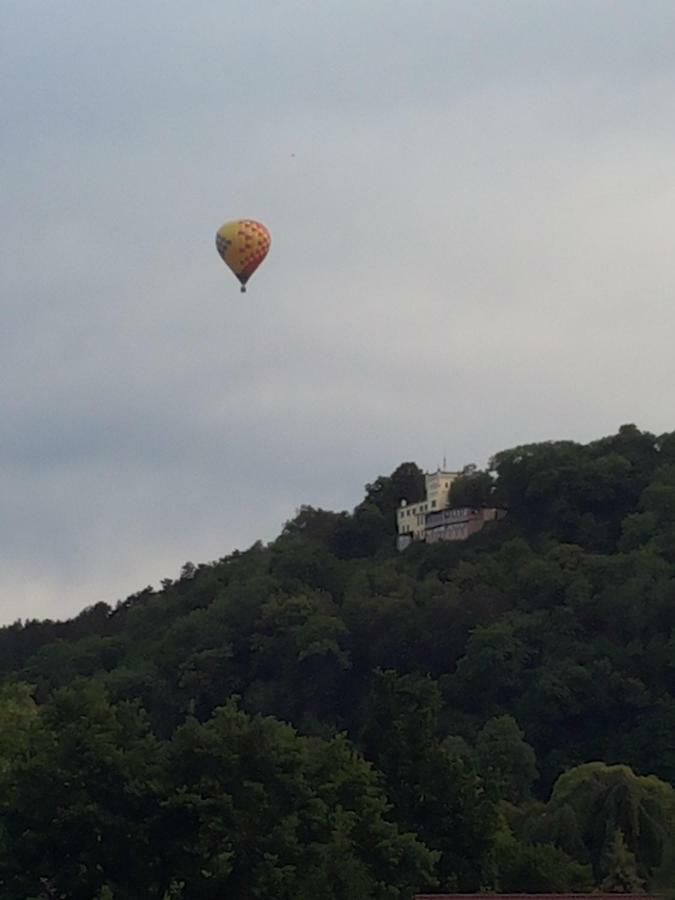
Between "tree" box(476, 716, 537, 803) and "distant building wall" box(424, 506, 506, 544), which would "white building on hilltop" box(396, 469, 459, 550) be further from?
"tree" box(476, 716, 537, 803)

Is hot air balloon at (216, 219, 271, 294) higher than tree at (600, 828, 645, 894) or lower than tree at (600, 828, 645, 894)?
higher

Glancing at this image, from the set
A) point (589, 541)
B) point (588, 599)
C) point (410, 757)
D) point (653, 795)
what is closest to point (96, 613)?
point (589, 541)

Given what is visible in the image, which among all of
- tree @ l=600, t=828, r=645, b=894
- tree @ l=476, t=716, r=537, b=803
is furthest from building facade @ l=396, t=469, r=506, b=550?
tree @ l=600, t=828, r=645, b=894

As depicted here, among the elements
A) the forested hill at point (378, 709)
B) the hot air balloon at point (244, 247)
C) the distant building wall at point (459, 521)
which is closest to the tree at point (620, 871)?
the forested hill at point (378, 709)

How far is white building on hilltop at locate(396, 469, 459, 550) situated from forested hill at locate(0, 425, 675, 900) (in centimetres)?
111

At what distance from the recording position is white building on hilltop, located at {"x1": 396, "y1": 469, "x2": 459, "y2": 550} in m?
143

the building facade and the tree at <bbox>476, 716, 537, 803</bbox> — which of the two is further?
the building facade

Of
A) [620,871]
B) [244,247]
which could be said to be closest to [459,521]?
[244,247]

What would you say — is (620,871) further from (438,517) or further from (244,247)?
(438,517)

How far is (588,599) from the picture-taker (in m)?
114

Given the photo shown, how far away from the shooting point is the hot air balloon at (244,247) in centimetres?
7569

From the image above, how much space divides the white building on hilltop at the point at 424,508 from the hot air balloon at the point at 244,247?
6757cm

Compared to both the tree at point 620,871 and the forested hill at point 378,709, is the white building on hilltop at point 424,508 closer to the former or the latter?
the forested hill at point 378,709

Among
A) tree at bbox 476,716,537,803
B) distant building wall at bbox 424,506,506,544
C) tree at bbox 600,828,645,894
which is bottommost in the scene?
tree at bbox 600,828,645,894
